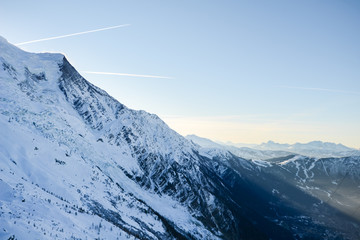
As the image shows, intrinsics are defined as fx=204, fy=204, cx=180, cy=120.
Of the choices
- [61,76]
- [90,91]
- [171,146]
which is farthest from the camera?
[171,146]

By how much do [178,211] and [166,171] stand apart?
26.4 m

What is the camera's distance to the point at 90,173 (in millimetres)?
51031

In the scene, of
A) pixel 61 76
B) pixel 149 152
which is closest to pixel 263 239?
pixel 149 152

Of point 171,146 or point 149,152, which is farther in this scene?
point 171,146

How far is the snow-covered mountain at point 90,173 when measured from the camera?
20328mm

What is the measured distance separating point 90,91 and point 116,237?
10910cm

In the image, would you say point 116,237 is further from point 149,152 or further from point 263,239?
point 263,239

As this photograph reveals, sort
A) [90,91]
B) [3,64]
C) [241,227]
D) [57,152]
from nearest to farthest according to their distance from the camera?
[57,152], [3,64], [90,91], [241,227]

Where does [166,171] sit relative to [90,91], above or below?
below

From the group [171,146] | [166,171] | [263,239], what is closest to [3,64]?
[166,171]

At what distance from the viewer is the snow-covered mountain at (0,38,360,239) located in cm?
2033

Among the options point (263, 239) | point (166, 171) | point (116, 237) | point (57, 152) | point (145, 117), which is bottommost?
point (263, 239)

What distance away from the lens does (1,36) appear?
290ft

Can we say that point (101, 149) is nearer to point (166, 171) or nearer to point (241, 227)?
point (166, 171)
